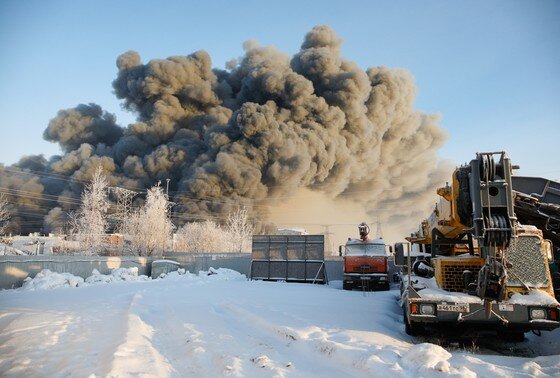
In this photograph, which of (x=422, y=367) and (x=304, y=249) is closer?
(x=422, y=367)

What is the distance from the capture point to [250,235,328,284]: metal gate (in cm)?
1756

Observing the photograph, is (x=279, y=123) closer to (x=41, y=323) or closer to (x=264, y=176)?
(x=264, y=176)

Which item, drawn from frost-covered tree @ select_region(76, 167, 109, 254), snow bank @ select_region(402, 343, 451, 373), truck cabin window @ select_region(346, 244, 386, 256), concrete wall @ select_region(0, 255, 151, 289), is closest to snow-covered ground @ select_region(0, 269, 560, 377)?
snow bank @ select_region(402, 343, 451, 373)

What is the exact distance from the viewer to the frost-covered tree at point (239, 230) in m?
43.2

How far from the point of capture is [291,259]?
17.9 metres

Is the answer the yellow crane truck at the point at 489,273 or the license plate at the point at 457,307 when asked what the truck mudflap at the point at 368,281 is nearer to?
the yellow crane truck at the point at 489,273

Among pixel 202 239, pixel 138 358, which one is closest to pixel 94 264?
pixel 138 358

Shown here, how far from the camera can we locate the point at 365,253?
15.9 m

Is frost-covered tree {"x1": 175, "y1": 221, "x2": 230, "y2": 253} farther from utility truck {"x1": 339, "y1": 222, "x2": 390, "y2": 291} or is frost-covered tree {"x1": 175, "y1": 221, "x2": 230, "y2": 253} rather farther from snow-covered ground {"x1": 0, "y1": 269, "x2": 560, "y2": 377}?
snow-covered ground {"x1": 0, "y1": 269, "x2": 560, "y2": 377}

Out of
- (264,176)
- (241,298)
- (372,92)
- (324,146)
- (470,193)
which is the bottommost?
(241,298)

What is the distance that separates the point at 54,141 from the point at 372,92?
40.4 meters

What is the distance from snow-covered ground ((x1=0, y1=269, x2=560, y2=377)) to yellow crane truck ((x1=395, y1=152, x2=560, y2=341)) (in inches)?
19.4

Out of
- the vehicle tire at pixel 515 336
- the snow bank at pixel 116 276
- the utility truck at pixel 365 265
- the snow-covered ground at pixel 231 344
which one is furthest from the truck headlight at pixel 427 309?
the snow bank at pixel 116 276

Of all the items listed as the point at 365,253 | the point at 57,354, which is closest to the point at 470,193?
the point at 57,354
